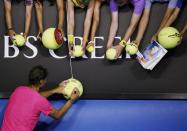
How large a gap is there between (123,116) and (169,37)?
26.1 inches

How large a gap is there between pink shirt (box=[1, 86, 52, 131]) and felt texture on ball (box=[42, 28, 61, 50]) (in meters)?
0.41

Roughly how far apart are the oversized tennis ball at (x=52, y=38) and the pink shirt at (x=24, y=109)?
0.41m

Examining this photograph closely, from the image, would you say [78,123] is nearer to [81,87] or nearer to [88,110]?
[88,110]

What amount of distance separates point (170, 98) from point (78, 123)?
0.70 m

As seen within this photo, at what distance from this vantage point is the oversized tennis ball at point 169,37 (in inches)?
97.9

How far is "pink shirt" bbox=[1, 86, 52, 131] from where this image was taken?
222 cm

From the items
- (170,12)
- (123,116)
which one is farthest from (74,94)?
(170,12)

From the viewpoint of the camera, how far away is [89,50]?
2.63 meters

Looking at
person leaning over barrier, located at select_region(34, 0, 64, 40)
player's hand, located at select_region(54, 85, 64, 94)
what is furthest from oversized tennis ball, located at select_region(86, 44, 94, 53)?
player's hand, located at select_region(54, 85, 64, 94)

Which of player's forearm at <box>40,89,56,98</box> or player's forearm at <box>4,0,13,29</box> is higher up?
player's forearm at <box>4,0,13,29</box>

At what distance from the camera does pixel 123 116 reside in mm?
2654

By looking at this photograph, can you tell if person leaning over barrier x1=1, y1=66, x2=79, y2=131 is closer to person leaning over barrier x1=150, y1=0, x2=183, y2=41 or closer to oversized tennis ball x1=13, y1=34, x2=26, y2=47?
oversized tennis ball x1=13, y1=34, x2=26, y2=47

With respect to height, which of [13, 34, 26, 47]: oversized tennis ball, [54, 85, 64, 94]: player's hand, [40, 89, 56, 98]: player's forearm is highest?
[13, 34, 26, 47]: oversized tennis ball

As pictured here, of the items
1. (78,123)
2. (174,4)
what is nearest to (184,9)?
(174,4)
